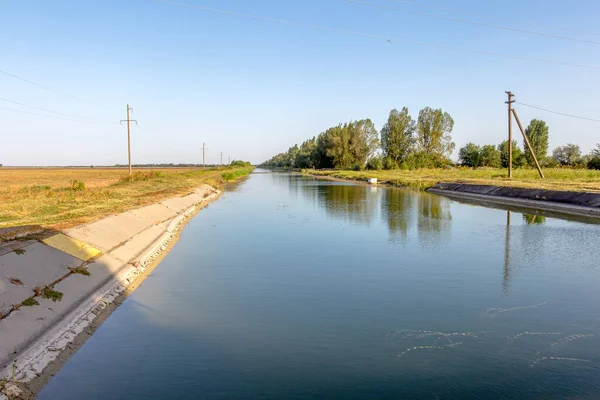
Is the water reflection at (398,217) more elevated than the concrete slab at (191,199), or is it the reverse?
the concrete slab at (191,199)

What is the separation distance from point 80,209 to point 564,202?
2383 centimetres

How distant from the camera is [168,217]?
72.6ft

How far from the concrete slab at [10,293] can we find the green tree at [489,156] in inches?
3071

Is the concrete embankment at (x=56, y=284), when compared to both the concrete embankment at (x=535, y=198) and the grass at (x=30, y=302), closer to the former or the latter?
the grass at (x=30, y=302)

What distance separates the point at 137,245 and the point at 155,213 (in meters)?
6.71

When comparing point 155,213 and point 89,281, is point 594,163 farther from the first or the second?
point 89,281

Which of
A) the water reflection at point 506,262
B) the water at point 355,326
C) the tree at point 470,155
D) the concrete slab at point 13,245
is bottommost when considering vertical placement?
the water at point 355,326

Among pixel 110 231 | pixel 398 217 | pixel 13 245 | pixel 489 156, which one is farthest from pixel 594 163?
pixel 13 245

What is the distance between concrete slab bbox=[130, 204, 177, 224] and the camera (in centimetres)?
1917

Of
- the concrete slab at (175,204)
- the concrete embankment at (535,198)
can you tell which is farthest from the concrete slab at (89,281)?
the concrete embankment at (535,198)

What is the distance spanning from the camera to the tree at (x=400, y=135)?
78375 mm

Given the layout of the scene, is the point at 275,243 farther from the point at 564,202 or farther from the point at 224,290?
the point at 564,202

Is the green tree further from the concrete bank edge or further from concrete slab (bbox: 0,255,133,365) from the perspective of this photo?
concrete slab (bbox: 0,255,133,365)

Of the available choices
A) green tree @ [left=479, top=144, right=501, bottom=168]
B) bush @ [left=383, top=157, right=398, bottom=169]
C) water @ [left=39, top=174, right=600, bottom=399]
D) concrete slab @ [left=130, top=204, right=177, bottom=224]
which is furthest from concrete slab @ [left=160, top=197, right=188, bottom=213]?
green tree @ [left=479, top=144, right=501, bottom=168]
